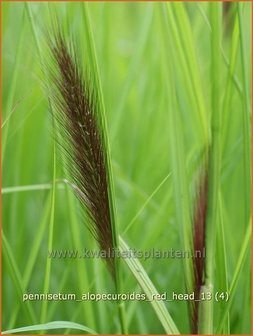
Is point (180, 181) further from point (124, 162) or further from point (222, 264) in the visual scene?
point (124, 162)

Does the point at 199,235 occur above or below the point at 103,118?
below

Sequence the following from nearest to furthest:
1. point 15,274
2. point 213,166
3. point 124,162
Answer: point 213,166 → point 15,274 → point 124,162

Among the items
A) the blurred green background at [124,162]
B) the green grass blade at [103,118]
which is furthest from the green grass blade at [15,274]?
the green grass blade at [103,118]

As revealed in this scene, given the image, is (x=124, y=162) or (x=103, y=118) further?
(x=124, y=162)

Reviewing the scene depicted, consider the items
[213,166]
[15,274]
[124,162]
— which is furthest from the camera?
[124,162]

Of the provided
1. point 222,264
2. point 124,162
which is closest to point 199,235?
point 222,264

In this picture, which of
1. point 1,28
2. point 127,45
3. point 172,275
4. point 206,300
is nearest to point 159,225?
point 172,275

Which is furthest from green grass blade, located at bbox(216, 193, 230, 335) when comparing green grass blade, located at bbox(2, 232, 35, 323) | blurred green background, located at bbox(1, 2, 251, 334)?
green grass blade, located at bbox(2, 232, 35, 323)
